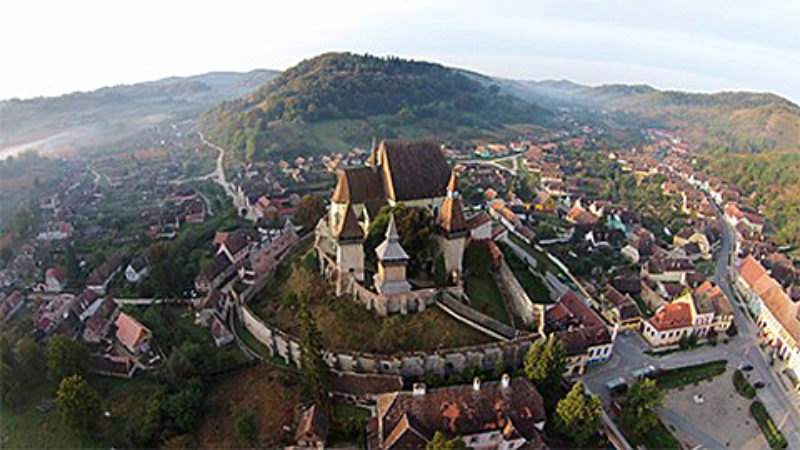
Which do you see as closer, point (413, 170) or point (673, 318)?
point (673, 318)

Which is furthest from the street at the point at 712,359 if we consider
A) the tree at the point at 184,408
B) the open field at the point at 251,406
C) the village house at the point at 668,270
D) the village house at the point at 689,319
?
the tree at the point at 184,408

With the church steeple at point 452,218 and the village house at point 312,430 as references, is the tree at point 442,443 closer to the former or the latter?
the village house at point 312,430

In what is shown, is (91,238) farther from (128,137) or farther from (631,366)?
(631,366)

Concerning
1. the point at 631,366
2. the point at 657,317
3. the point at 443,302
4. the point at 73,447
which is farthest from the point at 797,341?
the point at 73,447

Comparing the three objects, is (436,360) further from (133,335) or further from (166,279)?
(166,279)

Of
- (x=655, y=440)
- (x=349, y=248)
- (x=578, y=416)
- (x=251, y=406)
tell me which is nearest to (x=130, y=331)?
(x=251, y=406)

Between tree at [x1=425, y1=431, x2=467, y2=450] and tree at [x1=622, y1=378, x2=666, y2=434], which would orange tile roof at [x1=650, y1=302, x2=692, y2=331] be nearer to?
tree at [x1=622, y1=378, x2=666, y2=434]
